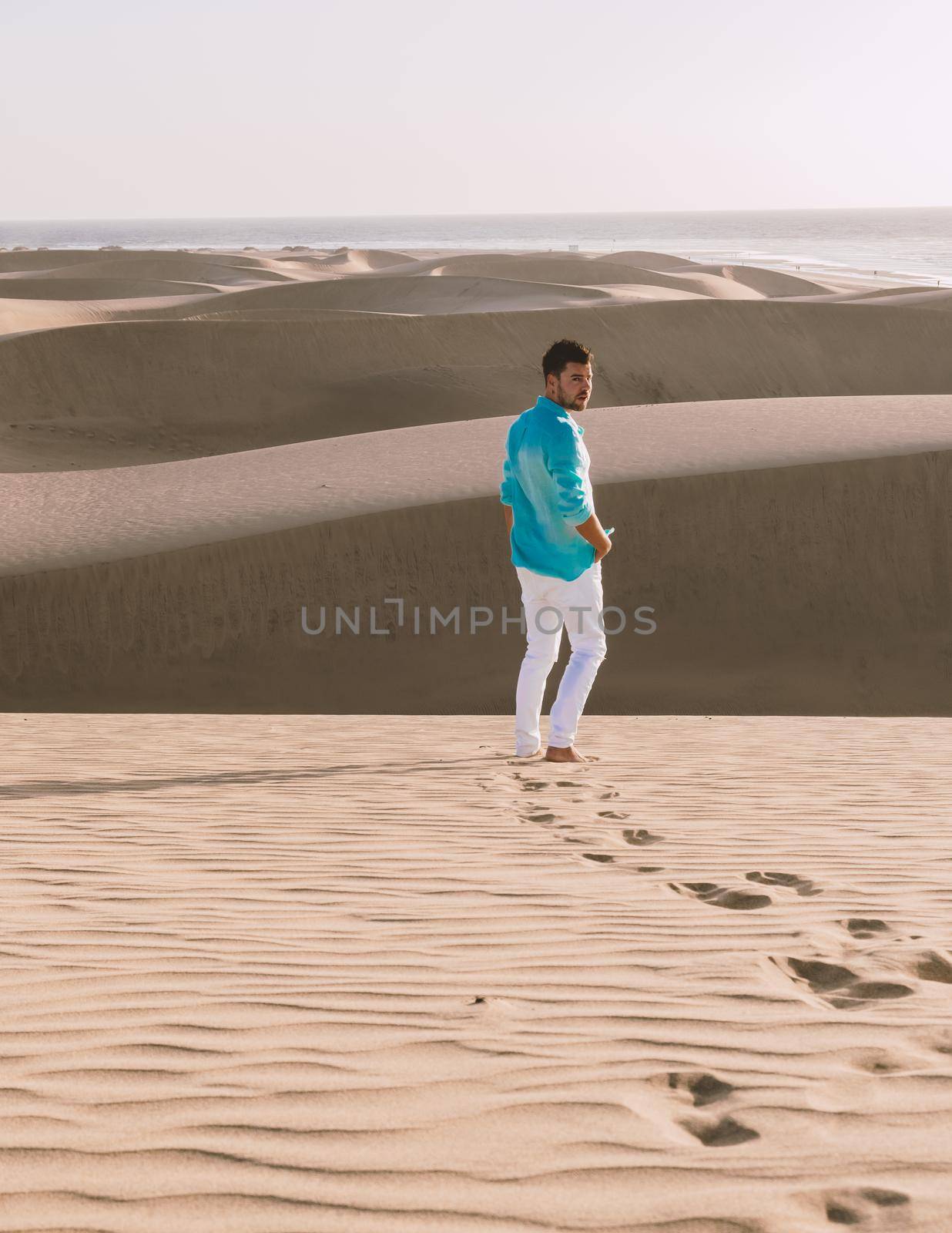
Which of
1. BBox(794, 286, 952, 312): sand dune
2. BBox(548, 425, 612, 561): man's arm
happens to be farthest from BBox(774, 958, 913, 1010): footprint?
BBox(794, 286, 952, 312): sand dune

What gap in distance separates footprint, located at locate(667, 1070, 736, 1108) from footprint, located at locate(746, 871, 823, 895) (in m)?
1.52

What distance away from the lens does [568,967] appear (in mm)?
3551

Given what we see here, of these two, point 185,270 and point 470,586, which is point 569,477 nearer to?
point 470,586

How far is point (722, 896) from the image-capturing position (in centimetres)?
426

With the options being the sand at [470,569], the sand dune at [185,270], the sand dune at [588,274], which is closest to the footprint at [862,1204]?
the sand at [470,569]

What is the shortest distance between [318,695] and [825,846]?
5910 millimetres

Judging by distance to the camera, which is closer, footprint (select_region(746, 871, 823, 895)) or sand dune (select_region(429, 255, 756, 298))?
footprint (select_region(746, 871, 823, 895))

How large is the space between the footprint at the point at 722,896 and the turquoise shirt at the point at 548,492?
2.05 m

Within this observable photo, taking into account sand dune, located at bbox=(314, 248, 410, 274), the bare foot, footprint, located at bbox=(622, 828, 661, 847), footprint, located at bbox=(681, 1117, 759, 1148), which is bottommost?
the bare foot

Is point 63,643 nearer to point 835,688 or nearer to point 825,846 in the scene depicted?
point 835,688

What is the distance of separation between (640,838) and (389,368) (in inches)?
858

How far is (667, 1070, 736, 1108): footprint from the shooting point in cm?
277

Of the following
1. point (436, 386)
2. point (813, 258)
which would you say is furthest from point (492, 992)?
point (813, 258)

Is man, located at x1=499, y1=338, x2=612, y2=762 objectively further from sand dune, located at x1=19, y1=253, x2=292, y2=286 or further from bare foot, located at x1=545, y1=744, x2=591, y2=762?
sand dune, located at x1=19, y1=253, x2=292, y2=286
